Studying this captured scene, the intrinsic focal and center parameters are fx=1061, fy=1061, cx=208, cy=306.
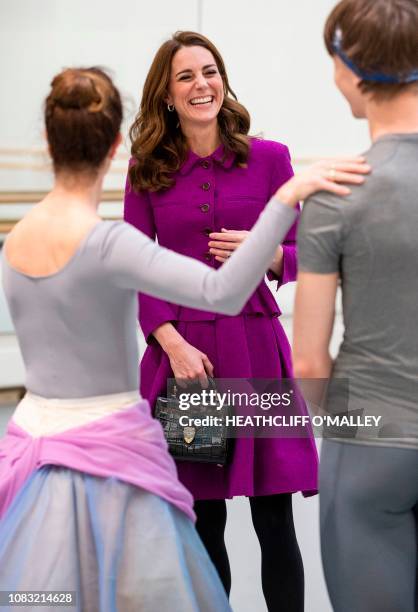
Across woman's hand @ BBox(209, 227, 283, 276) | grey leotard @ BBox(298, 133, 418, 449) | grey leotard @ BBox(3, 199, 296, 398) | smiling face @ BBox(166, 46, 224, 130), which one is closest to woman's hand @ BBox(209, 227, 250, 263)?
woman's hand @ BBox(209, 227, 283, 276)

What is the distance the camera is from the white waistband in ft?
6.56

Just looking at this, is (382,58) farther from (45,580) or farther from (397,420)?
(45,580)

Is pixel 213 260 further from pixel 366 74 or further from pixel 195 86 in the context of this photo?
pixel 366 74

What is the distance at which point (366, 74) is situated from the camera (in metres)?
1.86

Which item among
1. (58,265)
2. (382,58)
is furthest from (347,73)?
(58,265)

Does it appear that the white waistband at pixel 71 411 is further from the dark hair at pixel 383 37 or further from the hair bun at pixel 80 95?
the dark hair at pixel 383 37

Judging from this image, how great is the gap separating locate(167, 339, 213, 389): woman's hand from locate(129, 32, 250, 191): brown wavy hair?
1.36 ft

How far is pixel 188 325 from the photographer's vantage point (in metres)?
2.73

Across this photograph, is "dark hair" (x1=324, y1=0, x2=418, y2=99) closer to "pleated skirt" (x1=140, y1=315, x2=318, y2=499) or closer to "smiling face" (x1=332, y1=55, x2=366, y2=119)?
"smiling face" (x1=332, y1=55, x2=366, y2=119)

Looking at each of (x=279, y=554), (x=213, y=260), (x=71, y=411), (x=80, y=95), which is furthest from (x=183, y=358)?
(x=80, y=95)

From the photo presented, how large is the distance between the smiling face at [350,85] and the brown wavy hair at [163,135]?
82 cm

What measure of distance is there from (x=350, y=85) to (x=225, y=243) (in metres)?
0.80

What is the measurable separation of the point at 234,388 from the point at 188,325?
0.20 meters

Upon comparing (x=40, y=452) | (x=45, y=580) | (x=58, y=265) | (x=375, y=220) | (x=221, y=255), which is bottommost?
(x=45, y=580)
